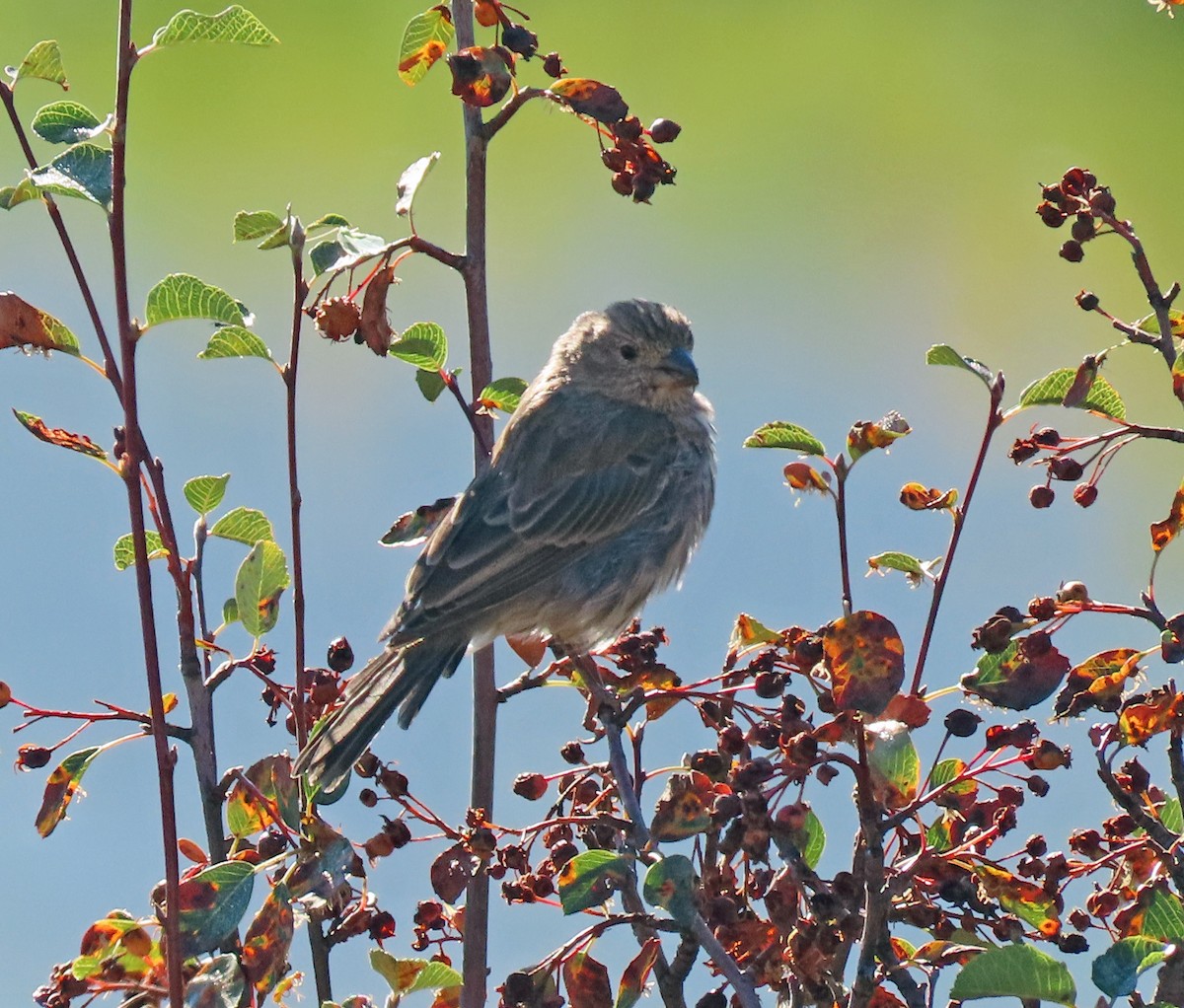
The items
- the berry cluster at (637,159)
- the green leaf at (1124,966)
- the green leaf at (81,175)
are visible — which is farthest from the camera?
the berry cluster at (637,159)

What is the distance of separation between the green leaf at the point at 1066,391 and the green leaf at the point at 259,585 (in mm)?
1422

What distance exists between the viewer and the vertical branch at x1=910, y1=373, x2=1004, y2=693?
7.96ft

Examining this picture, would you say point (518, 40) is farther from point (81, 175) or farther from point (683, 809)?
point (683, 809)

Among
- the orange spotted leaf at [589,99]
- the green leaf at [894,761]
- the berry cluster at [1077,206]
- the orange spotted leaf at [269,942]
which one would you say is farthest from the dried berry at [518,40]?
the orange spotted leaf at [269,942]

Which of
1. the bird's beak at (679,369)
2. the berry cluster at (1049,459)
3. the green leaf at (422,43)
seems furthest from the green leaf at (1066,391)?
the bird's beak at (679,369)

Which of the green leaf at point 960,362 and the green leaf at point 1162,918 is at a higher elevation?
the green leaf at point 960,362

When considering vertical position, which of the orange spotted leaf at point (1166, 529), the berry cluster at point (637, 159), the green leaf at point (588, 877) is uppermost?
the berry cluster at point (637, 159)

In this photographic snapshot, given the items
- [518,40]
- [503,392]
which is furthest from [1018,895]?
[518,40]

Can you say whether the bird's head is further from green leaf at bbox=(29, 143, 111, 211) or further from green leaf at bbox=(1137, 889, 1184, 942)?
green leaf at bbox=(29, 143, 111, 211)

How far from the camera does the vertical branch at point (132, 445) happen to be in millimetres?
1842

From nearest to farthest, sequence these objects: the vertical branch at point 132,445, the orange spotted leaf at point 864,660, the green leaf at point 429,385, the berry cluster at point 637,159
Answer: the vertical branch at point 132,445, the orange spotted leaf at point 864,660, the berry cluster at point 637,159, the green leaf at point 429,385

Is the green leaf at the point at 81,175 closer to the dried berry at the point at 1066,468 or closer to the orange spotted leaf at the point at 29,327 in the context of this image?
the orange spotted leaf at the point at 29,327

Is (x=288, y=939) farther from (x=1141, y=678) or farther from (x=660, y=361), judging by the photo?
(x=660, y=361)

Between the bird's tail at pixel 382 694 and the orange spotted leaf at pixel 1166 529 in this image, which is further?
the bird's tail at pixel 382 694
